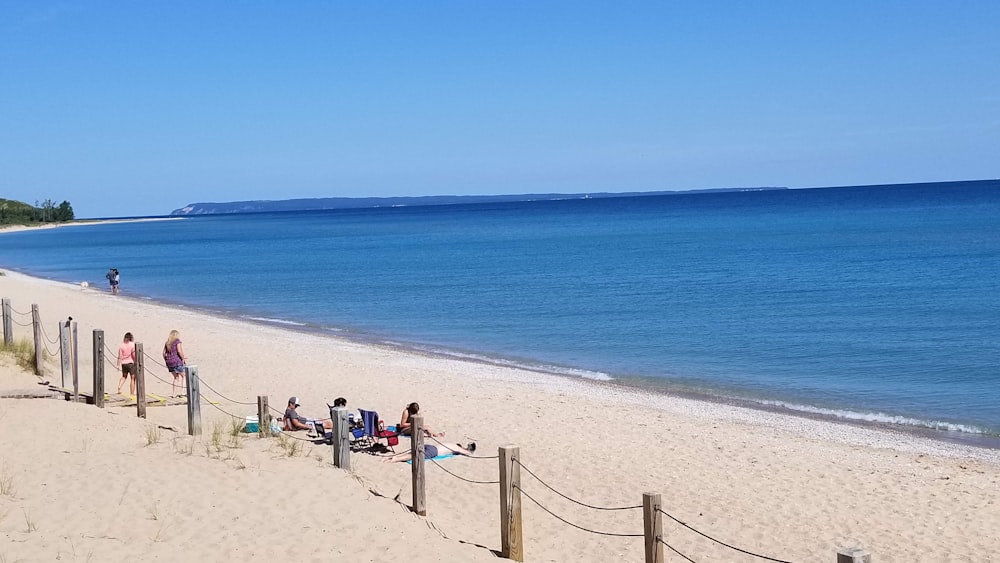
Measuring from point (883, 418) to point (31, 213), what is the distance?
163 meters

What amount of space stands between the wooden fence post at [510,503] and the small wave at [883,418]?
366 inches

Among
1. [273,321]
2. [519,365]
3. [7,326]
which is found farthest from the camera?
[273,321]

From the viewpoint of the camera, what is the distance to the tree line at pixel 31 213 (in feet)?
473

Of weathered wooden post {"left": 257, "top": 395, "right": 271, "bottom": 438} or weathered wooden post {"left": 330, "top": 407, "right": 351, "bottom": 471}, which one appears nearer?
weathered wooden post {"left": 330, "top": 407, "right": 351, "bottom": 471}

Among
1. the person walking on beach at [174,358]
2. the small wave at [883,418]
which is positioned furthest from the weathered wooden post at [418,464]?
the small wave at [883,418]

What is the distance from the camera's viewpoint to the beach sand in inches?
328

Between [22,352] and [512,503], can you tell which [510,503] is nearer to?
[512,503]

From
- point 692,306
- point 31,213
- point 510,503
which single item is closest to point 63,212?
point 31,213

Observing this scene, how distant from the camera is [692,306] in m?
31.3

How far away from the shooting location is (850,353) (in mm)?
21406

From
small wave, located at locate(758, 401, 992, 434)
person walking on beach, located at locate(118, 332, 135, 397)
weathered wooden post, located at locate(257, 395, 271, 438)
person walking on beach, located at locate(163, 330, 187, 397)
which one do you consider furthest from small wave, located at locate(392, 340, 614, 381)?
weathered wooden post, located at locate(257, 395, 271, 438)

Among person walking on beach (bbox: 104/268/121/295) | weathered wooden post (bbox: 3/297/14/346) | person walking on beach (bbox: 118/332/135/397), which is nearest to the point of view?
person walking on beach (bbox: 118/332/135/397)

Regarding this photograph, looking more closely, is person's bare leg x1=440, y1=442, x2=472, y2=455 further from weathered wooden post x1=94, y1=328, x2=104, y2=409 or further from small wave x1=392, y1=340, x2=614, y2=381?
small wave x1=392, y1=340, x2=614, y2=381

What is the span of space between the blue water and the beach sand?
293 centimetres
